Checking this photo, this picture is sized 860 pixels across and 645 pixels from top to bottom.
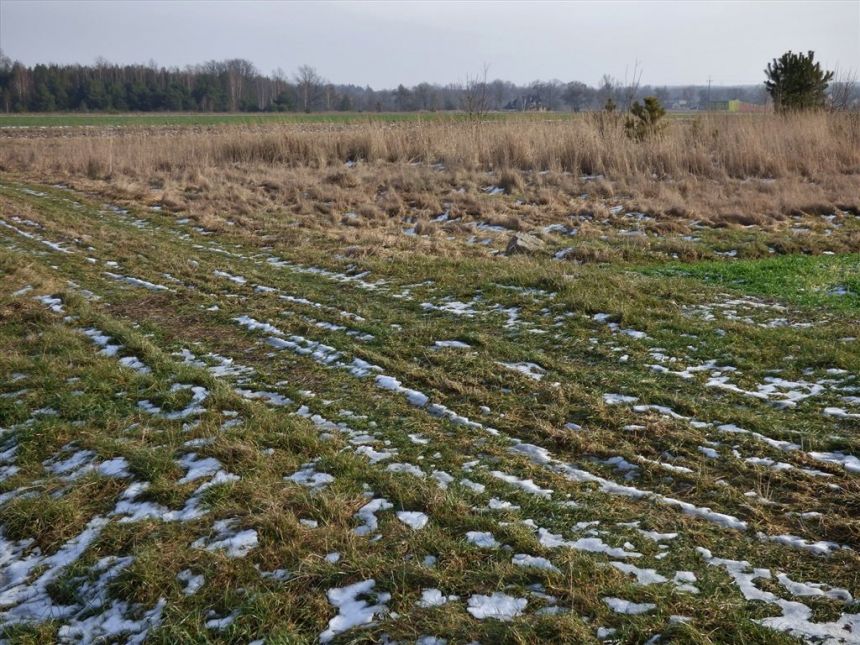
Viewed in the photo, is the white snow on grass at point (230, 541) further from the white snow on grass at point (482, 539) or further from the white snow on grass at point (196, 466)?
the white snow on grass at point (482, 539)

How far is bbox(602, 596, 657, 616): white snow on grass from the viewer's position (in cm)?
264

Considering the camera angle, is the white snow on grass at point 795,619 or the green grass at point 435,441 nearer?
the white snow on grass at point 795,619

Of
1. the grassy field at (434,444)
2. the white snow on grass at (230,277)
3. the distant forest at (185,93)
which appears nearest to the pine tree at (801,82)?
the grassy field at (434,444)

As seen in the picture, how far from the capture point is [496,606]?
272 cm

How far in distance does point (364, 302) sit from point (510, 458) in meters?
3.73

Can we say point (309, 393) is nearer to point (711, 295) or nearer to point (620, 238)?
point (711, 295)

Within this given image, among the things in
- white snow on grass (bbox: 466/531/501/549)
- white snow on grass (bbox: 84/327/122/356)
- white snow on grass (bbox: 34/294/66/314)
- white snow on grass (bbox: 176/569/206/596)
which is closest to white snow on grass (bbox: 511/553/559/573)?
white snow on grass (bbox: 466/531/501/549)

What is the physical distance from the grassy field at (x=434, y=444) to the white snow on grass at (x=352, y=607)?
0.01 meters

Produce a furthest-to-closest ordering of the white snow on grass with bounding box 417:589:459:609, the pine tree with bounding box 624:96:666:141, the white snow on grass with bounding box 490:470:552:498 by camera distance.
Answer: the pine tree with bounding box 624:96:666:141 < the white snow on grass with bounding box 490:470:552:498 < the white snow on grass with bounding box 417:589:459:609

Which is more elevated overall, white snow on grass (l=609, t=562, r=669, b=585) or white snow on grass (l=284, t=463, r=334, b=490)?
white snow on grass (l=609, t=562, r=669, b=585)

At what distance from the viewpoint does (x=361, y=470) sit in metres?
3.78

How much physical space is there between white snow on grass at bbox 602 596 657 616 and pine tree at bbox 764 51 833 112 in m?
19.9

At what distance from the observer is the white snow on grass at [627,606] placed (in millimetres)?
2637

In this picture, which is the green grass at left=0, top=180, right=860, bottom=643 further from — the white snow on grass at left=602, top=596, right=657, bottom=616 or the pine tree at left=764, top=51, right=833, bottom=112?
the pine tree at left=764, top=51, right=833, bottom=112
